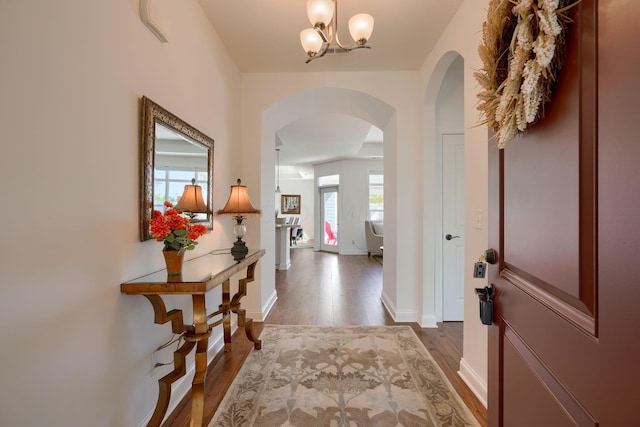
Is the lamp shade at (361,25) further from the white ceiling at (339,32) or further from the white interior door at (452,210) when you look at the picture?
the white interior door at (452,210)

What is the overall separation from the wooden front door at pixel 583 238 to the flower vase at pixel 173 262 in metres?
1.46

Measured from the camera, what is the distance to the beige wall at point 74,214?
867 mm

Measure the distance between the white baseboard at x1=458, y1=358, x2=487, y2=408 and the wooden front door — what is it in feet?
3.54

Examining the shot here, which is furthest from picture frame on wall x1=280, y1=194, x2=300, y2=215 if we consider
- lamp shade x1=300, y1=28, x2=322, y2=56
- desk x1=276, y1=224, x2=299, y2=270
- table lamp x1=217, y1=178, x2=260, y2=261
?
lamp shade x1=300, y1=28, x2=322, y2=56

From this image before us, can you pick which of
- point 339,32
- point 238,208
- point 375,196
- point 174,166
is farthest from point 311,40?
point 375,196

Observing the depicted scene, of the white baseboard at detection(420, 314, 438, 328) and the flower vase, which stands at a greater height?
the flower vase

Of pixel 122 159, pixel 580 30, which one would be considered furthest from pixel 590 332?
pixel 122 159

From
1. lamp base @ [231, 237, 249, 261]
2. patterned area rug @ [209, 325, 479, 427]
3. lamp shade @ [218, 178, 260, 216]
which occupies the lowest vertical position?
patterned area rug @ [209, 325, 479, 427]

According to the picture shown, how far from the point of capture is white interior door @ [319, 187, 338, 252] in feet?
28.4

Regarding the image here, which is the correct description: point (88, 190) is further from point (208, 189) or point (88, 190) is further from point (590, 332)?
point (590, 332)

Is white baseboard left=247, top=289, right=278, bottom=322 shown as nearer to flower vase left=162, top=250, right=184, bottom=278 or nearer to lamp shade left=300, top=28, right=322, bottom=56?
flower vase left=162, top=250, right=184, bottom=278

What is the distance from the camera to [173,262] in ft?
4.71

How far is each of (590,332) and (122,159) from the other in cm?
173

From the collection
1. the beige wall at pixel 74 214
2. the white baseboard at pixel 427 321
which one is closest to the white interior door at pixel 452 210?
the white baseboard at pixel 427 321
